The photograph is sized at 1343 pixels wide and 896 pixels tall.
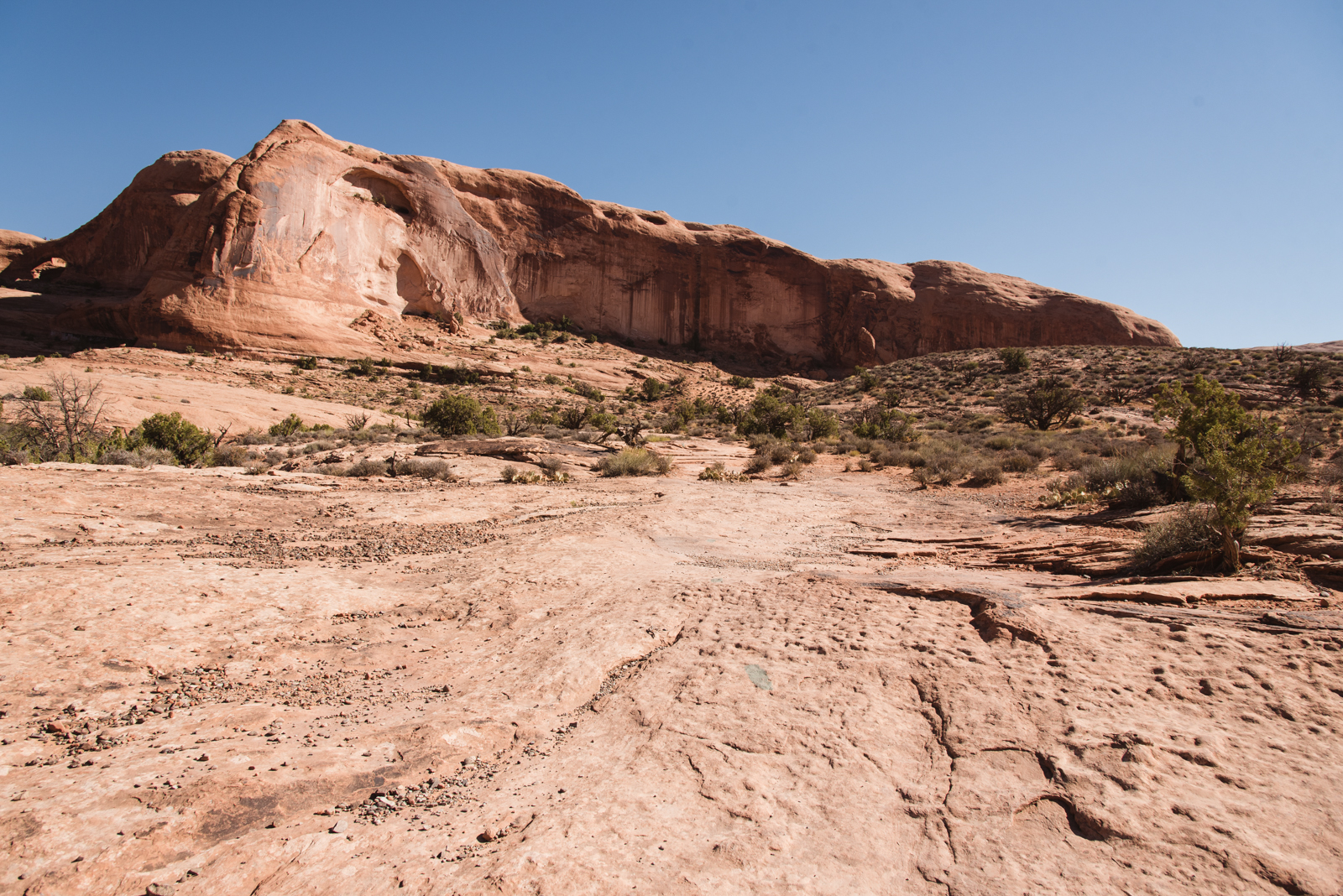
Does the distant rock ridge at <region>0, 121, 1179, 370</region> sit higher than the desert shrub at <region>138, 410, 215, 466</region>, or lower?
higher

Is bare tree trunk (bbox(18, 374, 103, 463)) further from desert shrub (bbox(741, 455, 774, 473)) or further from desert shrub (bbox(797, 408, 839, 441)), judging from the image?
desert shrub (bbox(797, 408, 839, 441))

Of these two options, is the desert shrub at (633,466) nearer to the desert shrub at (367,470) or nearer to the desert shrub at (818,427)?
the desert shrub at (367,470)

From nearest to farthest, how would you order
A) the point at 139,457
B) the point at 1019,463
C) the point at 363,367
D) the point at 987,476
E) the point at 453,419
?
the point at 139,457 < the point at 987,476 < the point at 1019,463 < the point at 453,419 < the point at 363,367

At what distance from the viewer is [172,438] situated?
13.4m

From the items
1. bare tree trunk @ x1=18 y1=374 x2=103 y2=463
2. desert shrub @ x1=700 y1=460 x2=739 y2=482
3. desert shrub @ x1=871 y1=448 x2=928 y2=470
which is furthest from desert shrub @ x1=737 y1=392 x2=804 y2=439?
bare tree trunk @ x1=18 y1=374 x2=103 y2=463

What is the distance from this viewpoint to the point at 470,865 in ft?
7.36

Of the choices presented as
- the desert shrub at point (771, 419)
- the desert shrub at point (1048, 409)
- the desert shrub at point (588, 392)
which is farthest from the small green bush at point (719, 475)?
the desert shrub at point (588, 392)

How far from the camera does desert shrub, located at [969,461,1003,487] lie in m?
13.9

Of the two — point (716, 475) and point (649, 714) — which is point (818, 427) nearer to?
point (716, 475)

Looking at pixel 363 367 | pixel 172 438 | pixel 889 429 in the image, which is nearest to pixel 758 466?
pixel 889 429

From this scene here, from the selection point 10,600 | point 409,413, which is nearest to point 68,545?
point 10,600

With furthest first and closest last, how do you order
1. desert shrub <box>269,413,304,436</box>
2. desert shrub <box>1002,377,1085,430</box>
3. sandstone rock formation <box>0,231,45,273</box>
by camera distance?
sandstone rock formation <box>0,231,45,273</box> → desert shrub <box>1002,377,1085,430</box> → desert shrub <box>269,413,304,436</box>

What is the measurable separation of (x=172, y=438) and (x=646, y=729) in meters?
14.9

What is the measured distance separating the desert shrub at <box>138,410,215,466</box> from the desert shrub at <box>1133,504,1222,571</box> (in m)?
16.1
